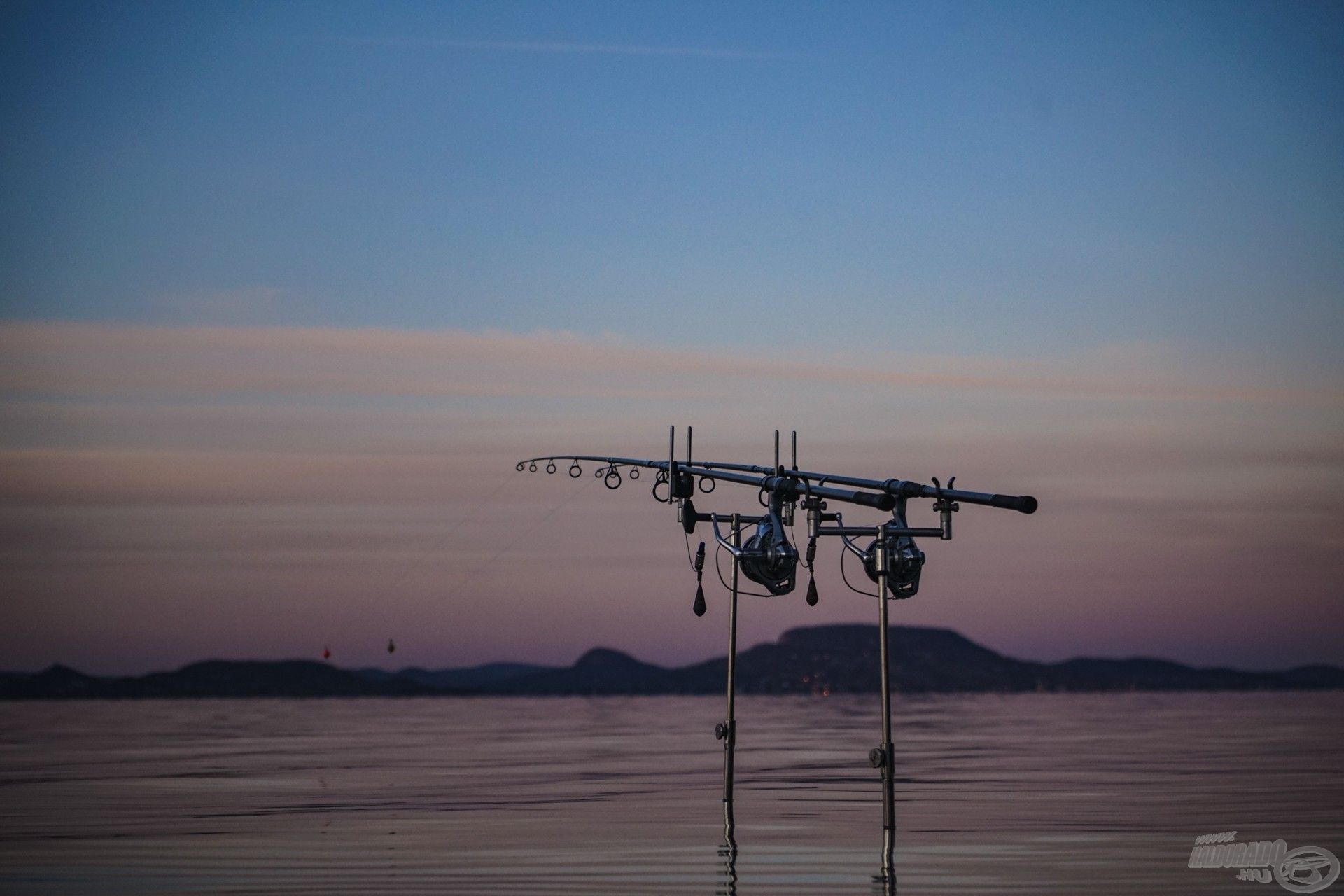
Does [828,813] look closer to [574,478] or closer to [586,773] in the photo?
[574,478]

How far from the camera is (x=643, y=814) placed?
28.8 meters

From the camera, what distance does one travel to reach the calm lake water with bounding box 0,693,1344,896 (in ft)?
66.5

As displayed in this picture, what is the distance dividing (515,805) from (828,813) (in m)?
5.74

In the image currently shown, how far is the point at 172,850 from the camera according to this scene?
2364cm

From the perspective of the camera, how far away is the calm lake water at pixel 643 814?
20266mm

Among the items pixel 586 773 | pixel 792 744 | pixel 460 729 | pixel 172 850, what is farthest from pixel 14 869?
pixel 460 729

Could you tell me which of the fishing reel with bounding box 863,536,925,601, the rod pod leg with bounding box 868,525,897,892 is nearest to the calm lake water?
the rod pod leg with bounding box 868,525,897,892

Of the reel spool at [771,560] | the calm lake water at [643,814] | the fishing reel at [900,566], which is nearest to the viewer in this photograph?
the calm lake water at [643,814]

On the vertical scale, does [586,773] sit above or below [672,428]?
below

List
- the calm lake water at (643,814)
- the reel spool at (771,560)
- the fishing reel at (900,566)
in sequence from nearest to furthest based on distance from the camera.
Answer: the calm lake water at (643,814)
the fishing reel at (900,566)
the reel spool at (771,560)

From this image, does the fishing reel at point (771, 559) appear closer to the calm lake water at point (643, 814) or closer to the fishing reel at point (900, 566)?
the fishing reel at point (900, 566)

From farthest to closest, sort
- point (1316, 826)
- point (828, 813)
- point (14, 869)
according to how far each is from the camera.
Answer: point (828, 813)
point (1316, 826)
point (14, 869)

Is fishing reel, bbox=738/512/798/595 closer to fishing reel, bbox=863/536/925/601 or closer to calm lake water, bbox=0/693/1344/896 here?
fishing reel, bbox=863/536/925/601

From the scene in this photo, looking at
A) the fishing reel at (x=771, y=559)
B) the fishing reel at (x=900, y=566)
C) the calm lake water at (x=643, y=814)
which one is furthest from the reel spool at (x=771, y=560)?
the calm lake water at (x=643, y=814)
